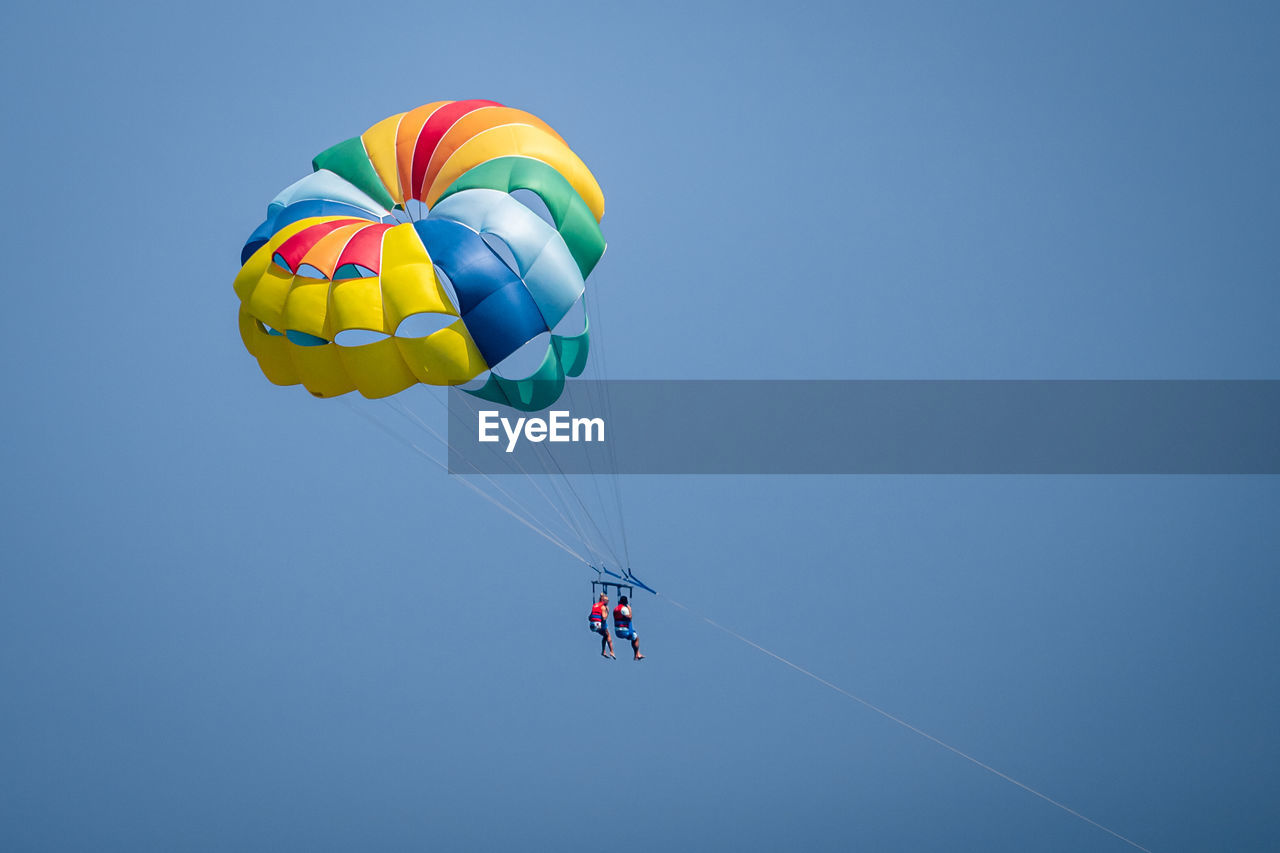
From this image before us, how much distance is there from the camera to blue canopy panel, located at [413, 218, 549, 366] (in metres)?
14.1

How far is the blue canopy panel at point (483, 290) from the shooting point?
1412cm

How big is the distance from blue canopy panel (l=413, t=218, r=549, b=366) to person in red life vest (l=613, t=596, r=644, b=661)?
2.80 m

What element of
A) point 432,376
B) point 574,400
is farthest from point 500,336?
point 574,400

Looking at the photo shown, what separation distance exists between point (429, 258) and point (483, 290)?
24.2 inches

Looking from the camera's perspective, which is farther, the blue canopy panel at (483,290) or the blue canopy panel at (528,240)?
the blue canopy panel at (528,240)

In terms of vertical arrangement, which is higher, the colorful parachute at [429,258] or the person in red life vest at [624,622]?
the colorful parachute at [429,258]

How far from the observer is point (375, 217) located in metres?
15.7

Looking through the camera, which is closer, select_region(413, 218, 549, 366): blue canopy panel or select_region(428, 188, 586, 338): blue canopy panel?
select_region(413, 218, 549, 366): blue canopy panel

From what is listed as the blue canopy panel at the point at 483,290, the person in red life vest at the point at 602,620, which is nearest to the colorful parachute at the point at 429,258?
the blue canopy panel at the point at 483,290

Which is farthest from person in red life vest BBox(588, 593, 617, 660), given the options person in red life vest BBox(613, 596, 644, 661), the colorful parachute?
the colorful parachute

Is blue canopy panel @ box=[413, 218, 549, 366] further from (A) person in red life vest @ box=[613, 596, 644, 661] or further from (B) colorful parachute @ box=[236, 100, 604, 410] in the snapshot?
(A) person in red life vest @ box=[613, 596, 644, 661]

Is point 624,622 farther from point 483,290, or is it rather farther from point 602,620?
point 483,290

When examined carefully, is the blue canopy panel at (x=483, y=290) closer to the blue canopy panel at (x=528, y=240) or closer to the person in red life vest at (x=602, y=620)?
the blue canopy panel at (x=528, y=240)

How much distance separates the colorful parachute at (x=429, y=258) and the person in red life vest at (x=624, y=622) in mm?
2323
